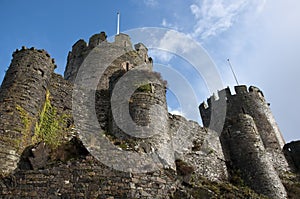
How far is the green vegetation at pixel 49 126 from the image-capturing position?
32.4 feet

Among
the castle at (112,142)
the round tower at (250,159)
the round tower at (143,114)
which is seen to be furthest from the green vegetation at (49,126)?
the round tower at (250,159)

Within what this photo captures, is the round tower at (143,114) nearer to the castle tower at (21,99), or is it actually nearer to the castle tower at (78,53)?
the castle tower at (21,99)

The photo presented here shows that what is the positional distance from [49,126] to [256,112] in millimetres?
19565

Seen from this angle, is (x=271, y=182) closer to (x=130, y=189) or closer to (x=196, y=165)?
(x=196, y=165)

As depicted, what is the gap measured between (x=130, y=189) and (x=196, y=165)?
8.15 meters

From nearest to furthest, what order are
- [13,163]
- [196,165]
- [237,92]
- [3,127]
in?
[13,163] < [3,127] < [196,165] < [237,92]

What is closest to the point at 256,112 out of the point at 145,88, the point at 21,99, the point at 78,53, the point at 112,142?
→ the point at 145,88

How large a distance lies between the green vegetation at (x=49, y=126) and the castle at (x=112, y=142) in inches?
1.6

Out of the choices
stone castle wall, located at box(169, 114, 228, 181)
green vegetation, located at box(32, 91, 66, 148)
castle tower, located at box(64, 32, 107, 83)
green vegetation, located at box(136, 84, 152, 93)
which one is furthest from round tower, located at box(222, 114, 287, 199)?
castle tower, located at box(64, 32, 107, 83)

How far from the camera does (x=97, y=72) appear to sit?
1781 centimetres

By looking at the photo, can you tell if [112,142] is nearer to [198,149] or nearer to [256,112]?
[198,149]

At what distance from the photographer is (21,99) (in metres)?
9.60

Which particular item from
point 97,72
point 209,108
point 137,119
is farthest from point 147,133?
point 209,108

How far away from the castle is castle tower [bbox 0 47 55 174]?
0.03 meters
